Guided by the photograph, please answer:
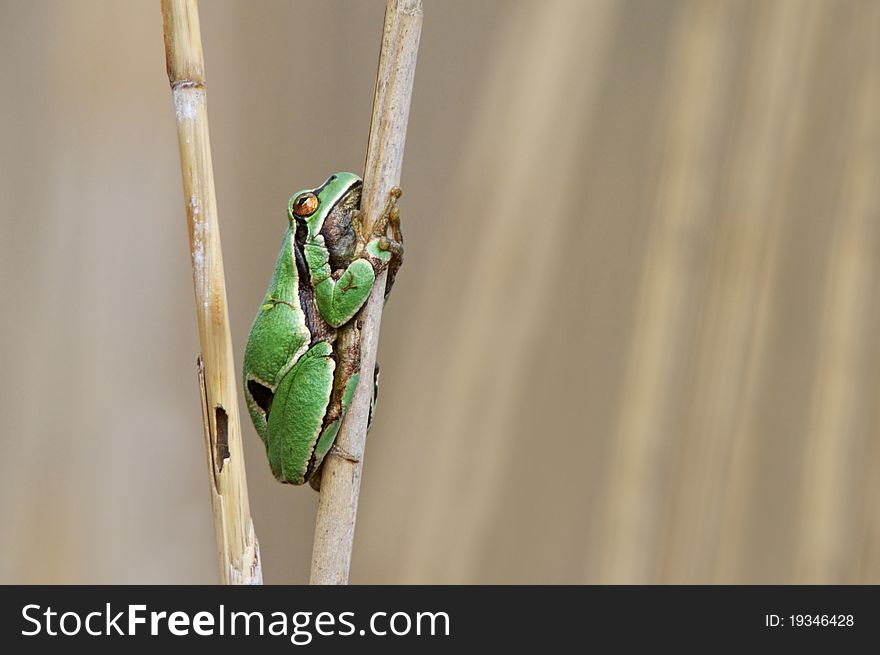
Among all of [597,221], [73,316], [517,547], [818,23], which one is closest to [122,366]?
[73,316]

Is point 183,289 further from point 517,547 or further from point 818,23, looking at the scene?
point 818,23

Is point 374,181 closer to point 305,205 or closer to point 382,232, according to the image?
point 382,232

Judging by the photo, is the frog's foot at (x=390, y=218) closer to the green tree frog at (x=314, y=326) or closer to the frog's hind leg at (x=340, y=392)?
the green tree frog at (x=314, y=326)

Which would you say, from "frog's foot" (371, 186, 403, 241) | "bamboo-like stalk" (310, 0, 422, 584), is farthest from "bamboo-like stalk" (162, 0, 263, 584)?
"frog's foot" (371, 186, 403, 241)

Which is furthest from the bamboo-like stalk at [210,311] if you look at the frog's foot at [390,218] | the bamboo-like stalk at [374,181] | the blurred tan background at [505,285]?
the blurred tan background at [505,285]

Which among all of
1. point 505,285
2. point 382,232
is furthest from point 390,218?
point 505,285

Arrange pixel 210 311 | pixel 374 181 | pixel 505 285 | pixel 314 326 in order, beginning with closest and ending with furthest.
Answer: pixel 210 311 < pixel 374 181 < pixel 314 326 < pixel 505 285

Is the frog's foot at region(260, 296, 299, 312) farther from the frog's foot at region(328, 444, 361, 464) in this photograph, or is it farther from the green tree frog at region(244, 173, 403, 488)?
the frog's foot at region(328, 444, 361, 464)
